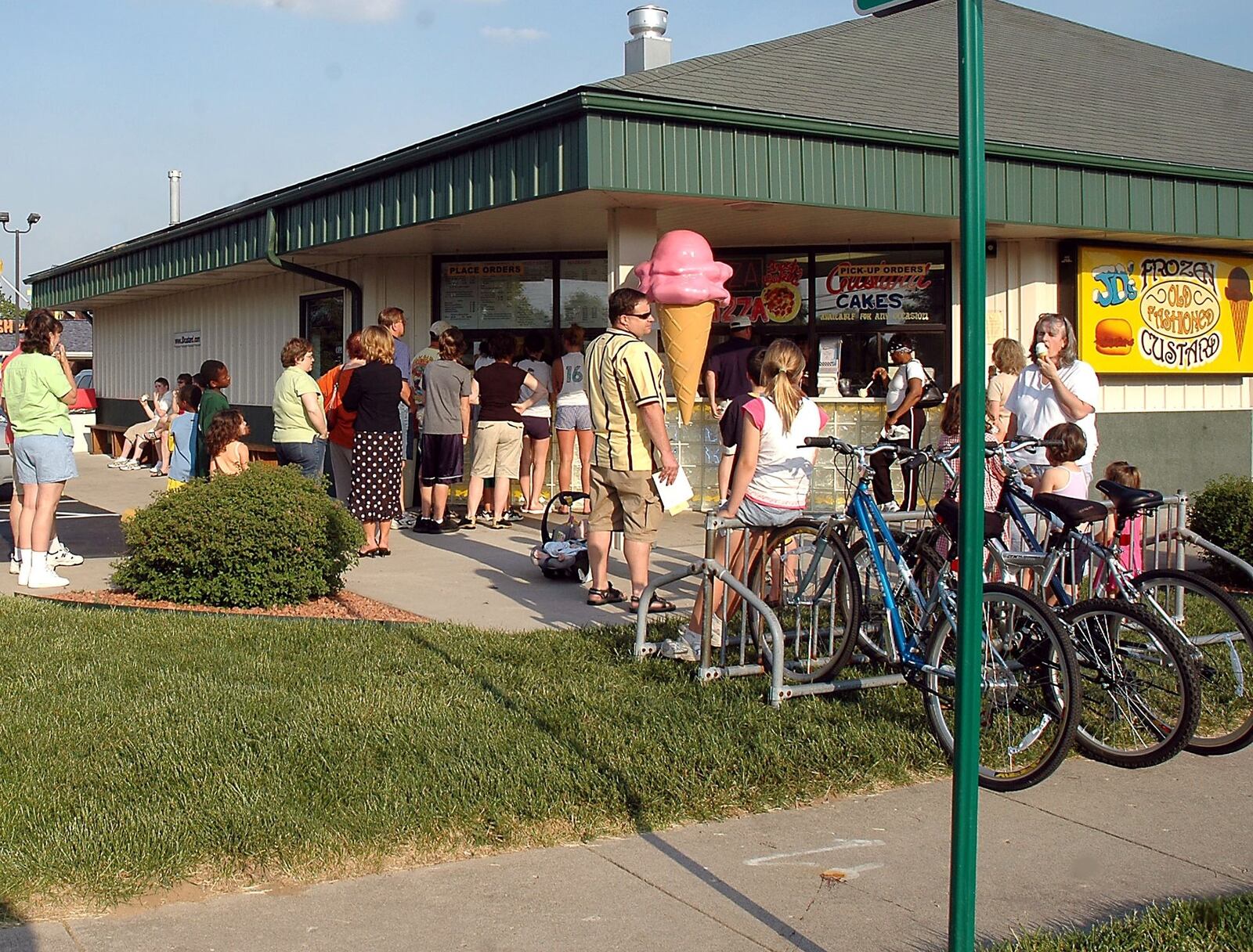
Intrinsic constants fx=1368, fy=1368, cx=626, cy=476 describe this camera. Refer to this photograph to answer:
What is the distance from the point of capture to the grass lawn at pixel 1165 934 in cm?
374

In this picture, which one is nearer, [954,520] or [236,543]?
[954,520]

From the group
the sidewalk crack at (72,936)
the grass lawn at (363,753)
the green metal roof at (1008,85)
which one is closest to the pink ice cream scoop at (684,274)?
the green metal roof at (1008,85)

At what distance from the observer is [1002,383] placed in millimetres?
8883

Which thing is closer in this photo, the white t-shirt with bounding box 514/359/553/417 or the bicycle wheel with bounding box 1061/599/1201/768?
the bicycle wheel with bounding box 1061/599/1201/768

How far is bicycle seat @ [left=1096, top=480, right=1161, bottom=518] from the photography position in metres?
5.68

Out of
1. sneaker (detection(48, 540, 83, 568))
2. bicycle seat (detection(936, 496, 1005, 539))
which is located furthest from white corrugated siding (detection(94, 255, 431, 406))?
bicycle seat (detection(936, 496, 1005, 539))

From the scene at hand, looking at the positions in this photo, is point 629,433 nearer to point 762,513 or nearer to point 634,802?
point 762,513

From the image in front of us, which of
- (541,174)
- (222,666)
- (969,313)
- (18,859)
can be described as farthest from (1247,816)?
(541,174)

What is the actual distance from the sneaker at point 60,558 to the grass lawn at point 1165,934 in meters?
8.45

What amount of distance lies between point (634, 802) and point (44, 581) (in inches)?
235

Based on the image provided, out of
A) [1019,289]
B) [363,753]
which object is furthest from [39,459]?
[1019,289]

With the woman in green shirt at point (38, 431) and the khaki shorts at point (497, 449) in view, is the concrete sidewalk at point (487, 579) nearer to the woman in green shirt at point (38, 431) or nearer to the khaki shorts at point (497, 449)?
the woman in green shirt at point (38, 431)

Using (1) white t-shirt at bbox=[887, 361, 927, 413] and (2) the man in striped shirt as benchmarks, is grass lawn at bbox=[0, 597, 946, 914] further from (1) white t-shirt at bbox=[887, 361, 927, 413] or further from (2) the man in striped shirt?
(1) white t-shirt at bbox=[887, 361, 927, 413]

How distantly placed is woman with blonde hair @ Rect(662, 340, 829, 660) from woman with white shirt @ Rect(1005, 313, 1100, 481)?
1.24 meters
